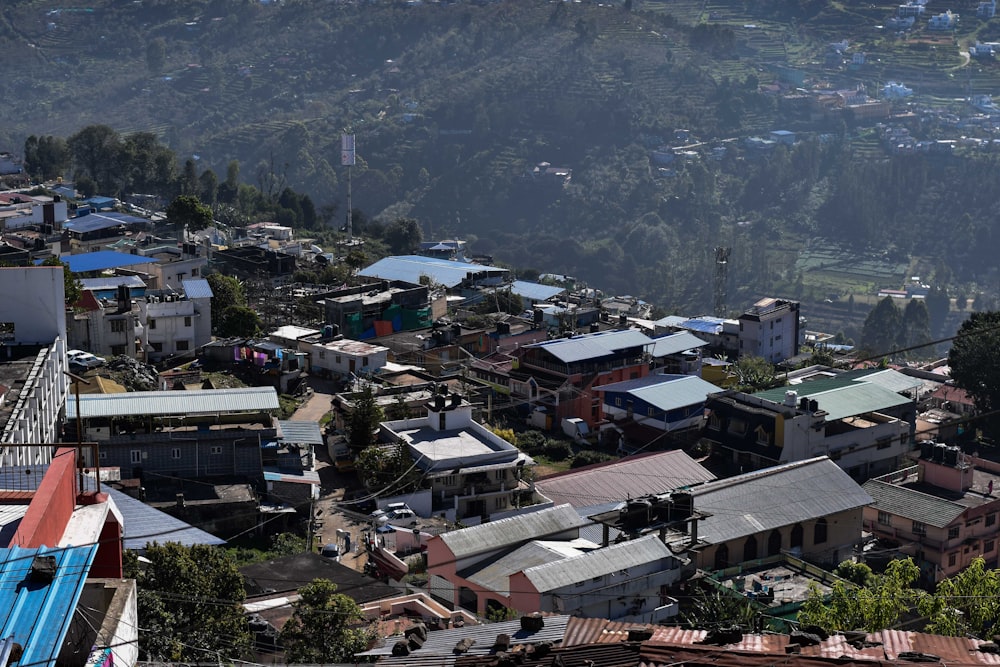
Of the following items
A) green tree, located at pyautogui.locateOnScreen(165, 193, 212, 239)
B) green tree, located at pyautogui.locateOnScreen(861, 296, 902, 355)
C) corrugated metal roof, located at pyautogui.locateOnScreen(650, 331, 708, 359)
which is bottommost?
green tree, located at pyautogui.locateOnScreen(861, 296, 902, 355)

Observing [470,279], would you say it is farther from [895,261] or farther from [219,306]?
[895,261]

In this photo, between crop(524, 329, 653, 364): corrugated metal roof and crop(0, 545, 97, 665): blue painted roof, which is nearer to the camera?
crop(0, 545, 97, 665): blue painted roof

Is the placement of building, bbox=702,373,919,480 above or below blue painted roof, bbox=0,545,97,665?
below

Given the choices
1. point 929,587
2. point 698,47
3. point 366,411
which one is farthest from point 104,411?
point 698,47

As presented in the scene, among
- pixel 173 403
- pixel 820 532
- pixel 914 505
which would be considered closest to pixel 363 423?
pixel 173 403

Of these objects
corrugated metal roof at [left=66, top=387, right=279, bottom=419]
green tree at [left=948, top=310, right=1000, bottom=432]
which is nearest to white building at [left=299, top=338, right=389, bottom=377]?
corrugated metal roof at [left=66, top=387, right=279, bottom=419]

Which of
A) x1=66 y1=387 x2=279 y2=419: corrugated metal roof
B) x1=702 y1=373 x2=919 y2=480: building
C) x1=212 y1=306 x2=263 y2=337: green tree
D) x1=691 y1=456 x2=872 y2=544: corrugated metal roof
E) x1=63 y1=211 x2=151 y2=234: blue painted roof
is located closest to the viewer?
x1=691 y1=456 x2=872 y2=544: corrugated metal roof

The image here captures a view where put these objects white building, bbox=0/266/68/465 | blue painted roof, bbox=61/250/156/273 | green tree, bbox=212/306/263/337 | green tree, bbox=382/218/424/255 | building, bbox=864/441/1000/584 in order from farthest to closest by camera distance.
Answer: green tree, bbox=382/218/424/255
blue painted roof, bbox=61/250/156/273
green tree, bbox=212/306/263/337
building, bbox=864/441/1000/584
white building, bbox=0/266/68/465

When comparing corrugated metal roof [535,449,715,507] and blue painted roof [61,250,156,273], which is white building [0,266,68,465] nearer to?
corrugated metal roof [535,449,715,507]
